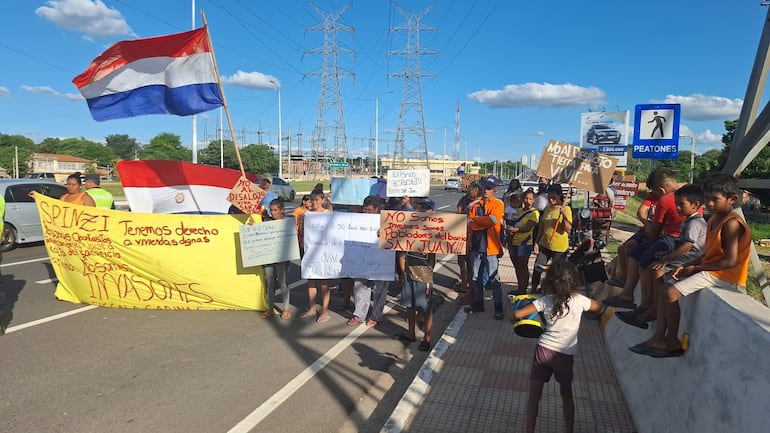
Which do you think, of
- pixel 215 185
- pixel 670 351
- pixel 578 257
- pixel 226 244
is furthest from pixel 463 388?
pixel 215 185

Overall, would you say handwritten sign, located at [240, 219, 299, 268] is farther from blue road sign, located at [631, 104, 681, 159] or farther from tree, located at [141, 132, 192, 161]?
tree, located at [141, 132, 192, 161]

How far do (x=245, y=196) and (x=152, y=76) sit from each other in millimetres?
2686

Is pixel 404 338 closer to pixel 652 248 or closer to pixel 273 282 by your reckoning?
pixel 273 282

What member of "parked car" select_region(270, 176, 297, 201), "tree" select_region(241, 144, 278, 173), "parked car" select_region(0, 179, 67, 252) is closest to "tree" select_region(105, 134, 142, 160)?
"tree" select_region(241, 144, 278, 173)

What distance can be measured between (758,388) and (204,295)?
20.3 ft

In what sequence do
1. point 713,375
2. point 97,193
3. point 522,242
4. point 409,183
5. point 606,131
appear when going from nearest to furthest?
point 713,375
point 522,242
point 97,193
point 409,183
point 606,131

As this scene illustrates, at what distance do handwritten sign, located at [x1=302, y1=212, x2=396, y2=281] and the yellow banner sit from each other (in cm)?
82

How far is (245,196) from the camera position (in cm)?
690

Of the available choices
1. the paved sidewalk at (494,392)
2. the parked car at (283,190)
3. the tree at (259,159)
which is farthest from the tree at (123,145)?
the paved sidewalk at (494,392)

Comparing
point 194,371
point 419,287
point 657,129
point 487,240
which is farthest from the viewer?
point 657,129

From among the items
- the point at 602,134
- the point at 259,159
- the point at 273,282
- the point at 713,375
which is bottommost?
the point at 273,282

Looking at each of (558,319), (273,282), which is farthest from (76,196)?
(558,319)

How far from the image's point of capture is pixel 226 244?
22.4 ft

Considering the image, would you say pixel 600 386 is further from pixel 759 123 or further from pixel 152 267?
pixel 152 267
